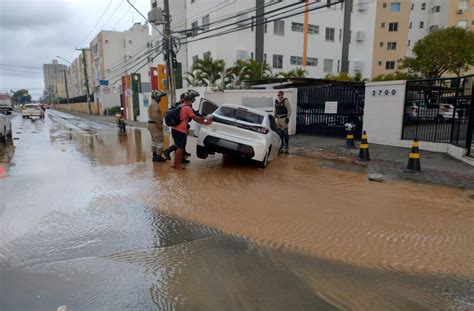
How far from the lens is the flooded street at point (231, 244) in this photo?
2.90 metres

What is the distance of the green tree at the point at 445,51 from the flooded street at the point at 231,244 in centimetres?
2936

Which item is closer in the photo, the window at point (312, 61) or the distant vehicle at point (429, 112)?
the distant vehicle at point (429, 112)

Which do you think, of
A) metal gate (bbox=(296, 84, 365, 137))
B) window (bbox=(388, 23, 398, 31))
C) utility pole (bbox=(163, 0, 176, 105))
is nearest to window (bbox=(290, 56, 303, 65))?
utility pole (bbox=(163, 0, 176, 105))

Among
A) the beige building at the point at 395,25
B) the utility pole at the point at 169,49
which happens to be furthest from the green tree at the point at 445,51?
the utility pole at the point at 169,49

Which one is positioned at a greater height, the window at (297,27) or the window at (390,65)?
the window at (297,27)

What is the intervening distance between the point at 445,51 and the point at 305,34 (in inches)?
507

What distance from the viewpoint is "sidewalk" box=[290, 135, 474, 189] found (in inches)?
290

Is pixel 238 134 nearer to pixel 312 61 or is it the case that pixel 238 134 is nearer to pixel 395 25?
pixel 312 61

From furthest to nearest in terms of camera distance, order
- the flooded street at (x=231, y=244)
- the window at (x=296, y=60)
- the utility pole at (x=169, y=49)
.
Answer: the window at (x=296, y=60), the utility pole at (x=169, y=49), the flooded street at (x=231, y=244)

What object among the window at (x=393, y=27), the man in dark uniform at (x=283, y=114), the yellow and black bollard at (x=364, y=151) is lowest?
the yellow and black bollard at (x=364, y=151)

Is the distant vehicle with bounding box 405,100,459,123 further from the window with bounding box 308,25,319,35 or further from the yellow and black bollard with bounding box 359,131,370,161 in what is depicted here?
the window with bounding box 308,25,319,35

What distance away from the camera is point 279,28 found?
32.0 meters

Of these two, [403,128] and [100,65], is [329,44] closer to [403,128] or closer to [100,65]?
[403,128]

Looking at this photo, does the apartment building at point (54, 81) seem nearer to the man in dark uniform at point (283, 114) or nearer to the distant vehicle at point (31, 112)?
the distant vehicle at point (31, 112)
